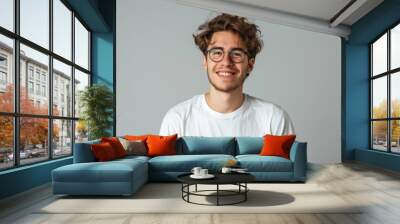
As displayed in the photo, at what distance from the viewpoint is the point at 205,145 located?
6742mm

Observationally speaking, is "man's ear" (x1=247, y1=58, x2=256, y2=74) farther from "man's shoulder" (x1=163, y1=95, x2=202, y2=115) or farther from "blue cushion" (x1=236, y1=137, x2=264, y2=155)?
"blue cushion" (x1=236, y1=137, x2=264, y2=155)

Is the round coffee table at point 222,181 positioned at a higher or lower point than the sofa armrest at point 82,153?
lower

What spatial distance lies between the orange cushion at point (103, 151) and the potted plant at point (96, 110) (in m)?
2.09

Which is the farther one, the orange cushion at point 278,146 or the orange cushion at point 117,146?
the orange cushion at point 278,146

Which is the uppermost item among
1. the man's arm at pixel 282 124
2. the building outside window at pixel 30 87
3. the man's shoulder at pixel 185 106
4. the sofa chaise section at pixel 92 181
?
the building outside window at pixel 30 87

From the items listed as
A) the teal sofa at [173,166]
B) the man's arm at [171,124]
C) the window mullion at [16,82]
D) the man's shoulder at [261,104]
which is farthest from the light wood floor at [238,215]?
the man's arm at [171,124]

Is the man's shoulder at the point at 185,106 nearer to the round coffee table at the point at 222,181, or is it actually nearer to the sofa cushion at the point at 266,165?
the sofa cushion at the point at 266,165

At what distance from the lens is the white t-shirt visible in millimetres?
7195

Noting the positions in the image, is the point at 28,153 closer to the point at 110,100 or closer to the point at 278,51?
the point at 110,100

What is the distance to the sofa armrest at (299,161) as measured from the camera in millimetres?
5953

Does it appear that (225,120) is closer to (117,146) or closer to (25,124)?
(117,146)

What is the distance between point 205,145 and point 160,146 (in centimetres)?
76

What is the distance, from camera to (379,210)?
4.20m

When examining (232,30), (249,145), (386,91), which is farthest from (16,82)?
(386,91)
